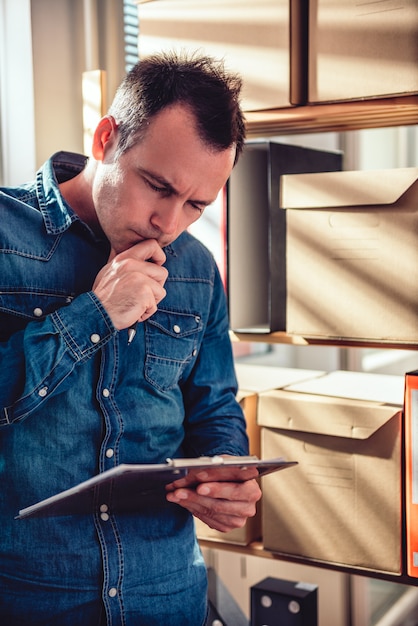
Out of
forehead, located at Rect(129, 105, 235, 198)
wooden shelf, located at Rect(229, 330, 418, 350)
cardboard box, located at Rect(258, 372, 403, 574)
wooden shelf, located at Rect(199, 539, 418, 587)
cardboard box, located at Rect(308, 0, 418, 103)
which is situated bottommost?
wooden shelf, located at Rect(199, 539, 418, 587)

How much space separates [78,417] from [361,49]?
0.85 meters

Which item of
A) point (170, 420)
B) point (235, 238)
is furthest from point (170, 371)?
point (235, 238)

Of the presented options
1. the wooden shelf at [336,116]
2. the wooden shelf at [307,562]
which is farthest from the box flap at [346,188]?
the wooden shelf at [307,562]

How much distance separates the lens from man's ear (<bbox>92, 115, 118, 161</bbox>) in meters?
1.13

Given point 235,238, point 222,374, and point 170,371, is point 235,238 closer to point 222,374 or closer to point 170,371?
point 222,374

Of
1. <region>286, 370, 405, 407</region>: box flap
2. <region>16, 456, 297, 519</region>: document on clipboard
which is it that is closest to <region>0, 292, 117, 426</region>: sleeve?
<region>16, 456, 297, 519</region>: document on clipboard

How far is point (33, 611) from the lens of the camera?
1.10 meters

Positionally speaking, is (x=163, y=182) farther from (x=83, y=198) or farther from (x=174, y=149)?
(x=83, y=198)

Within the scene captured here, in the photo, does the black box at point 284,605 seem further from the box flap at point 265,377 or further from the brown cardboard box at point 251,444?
the box flap at point 265,377

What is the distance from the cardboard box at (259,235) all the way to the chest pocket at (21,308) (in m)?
0.61

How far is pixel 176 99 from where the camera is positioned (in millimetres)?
1104

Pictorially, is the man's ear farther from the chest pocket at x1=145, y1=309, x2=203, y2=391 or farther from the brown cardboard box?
the brown cardboard box

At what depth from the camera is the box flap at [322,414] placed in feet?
4.90

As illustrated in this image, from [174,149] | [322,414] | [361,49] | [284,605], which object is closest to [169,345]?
[174,149]
